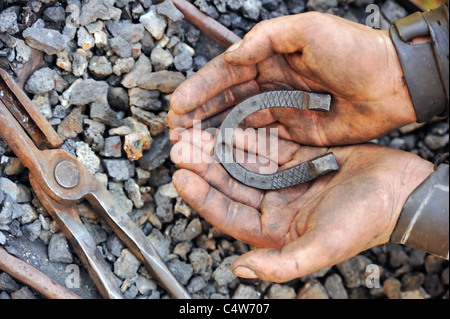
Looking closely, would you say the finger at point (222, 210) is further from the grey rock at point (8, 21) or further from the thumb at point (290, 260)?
the grey rock at point (8, 21)

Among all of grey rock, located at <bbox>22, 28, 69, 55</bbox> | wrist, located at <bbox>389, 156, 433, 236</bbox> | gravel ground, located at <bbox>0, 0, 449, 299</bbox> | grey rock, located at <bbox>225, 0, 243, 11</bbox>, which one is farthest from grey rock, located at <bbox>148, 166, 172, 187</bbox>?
wrist, located at <bbox>389, 156, 433, 236</bbox>

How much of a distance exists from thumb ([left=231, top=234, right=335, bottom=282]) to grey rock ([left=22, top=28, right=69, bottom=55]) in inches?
55.8

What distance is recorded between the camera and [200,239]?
278 centimetres

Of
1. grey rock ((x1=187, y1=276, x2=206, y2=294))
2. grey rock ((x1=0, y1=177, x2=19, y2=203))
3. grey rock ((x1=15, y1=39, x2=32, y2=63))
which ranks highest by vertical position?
→ grey rock ((x1=15, y1=39, x2=32, y2=63))

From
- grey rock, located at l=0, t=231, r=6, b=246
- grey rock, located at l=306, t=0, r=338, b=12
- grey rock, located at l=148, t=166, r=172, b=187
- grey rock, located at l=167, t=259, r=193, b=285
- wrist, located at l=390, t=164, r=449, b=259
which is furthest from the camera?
grey rock, located at l=306, t=0, r=338, b=12

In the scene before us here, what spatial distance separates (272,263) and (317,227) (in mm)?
238

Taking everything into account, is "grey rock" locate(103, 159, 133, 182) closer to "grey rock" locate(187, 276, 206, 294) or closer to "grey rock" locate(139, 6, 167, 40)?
"grey rock" locate(187, 276, 206, 294)

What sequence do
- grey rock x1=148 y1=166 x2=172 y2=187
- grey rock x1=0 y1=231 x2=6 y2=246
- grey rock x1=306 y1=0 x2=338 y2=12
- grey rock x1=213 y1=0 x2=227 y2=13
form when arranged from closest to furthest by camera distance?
grey rock x1=0 y1=231 x2=6 y2=246 → grey rock x1=148 y1=166 x2=172 y2=187 → grey rock x1=213 y1=0 x2=227 y2=13 → grey rock x1=306 y1=0 x2=338 y2=12

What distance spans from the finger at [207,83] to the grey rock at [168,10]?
1.48 ft

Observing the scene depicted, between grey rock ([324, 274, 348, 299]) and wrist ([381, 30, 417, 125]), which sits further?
grey rock ([324, 274, 348, 299])

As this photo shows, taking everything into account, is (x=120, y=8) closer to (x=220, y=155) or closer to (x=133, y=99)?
(x=133, y=99)

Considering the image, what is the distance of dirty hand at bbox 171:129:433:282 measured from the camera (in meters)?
2.03

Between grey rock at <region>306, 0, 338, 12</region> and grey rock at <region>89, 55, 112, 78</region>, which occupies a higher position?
grey rock at <region>306, 0, 338, 12</region>

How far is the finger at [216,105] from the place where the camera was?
8.34 ft
